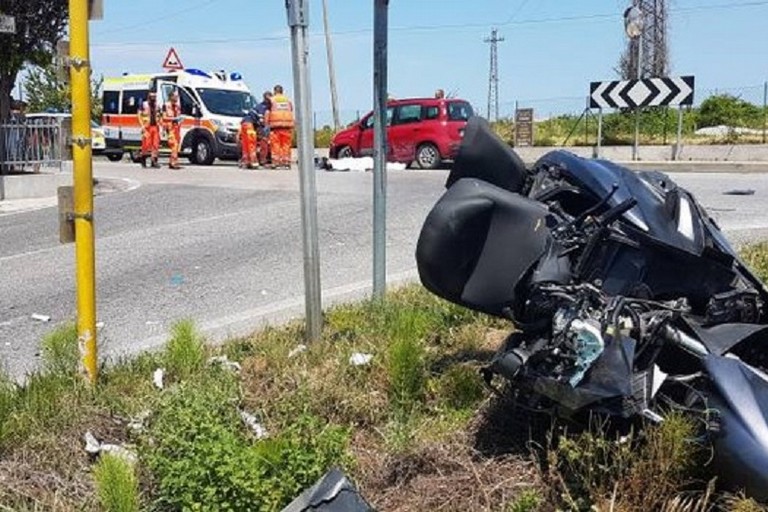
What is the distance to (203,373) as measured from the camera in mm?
4055

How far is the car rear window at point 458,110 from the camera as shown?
21.8 metres

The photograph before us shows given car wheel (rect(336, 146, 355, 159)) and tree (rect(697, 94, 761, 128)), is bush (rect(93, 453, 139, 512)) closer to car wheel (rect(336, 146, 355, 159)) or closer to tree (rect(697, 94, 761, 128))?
car wheel (rect(336, 146, 355, 159))

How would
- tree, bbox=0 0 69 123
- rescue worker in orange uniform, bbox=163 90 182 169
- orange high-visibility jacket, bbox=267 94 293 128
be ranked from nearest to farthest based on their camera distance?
tree, bbox=0 0 69 123 < orange high-visibility jacket, bbox=267 94 293 128 < rescue worker in orange uniform, bbox=163 90 182 169

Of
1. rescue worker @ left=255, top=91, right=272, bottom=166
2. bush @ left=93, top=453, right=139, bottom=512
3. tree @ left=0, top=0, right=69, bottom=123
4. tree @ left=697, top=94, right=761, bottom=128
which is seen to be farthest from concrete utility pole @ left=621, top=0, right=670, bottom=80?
bush @ left=93, top=453, right=139, bottom=512

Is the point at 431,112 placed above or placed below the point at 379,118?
above

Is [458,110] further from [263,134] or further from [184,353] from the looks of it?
[184,353]

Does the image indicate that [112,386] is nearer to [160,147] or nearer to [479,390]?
[479,390]

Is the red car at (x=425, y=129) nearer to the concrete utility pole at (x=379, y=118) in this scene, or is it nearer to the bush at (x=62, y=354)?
the concrete utility pole at (x=379, y=118)

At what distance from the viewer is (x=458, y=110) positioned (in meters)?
22.0

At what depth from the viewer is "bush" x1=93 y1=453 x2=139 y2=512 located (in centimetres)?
267

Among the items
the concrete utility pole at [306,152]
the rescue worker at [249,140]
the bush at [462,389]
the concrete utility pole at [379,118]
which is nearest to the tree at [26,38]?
the rescue worker at [249,140]

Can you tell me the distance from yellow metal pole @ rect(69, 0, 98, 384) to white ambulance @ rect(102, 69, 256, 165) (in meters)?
20.5

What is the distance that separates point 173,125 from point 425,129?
6510 mm

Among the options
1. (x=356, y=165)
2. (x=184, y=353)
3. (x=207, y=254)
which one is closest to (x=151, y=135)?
(x=356, y=165)
